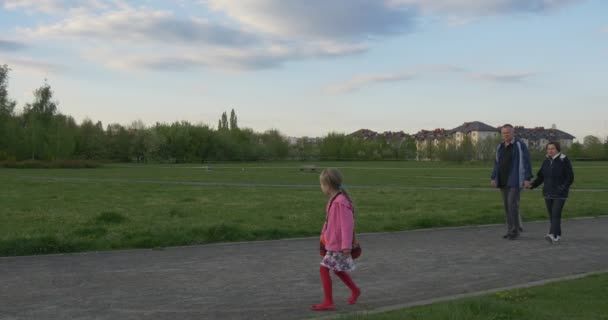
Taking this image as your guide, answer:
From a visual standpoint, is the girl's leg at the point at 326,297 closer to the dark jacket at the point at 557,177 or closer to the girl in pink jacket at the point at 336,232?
the girl in pink jacket at the point at 336,232

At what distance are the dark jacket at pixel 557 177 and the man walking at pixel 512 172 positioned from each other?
0.87 ft

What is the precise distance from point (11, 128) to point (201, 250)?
248 feet

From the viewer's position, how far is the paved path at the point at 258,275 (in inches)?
225

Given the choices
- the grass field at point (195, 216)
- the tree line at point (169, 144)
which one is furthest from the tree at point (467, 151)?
the grass field at point (195, 216)

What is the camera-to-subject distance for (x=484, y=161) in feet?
270

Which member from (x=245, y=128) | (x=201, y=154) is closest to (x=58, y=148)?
(x=201, y=154)

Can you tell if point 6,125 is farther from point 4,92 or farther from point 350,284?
point 350,284

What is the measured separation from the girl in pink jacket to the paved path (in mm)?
357

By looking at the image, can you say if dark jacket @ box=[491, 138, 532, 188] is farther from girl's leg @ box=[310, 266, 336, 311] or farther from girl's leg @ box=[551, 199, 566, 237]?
girl's leg @ box=[310, 266, 336, 311]

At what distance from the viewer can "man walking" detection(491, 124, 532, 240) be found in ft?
34.7

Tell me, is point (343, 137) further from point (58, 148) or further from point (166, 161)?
point (58, 148)

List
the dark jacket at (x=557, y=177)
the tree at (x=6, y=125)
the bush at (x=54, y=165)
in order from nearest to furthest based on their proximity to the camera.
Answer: the dark jacket at (x=557, y=177) → the bush at (x=54, y=165) → the tree at (x=6, y=125)

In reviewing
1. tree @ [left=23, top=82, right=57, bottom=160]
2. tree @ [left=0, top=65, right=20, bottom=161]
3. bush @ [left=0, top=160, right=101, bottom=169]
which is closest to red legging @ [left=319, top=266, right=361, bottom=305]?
bush @ [left=0, top=160, right=101, bottom=169]

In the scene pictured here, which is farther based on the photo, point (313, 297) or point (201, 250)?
point (201, 250)
